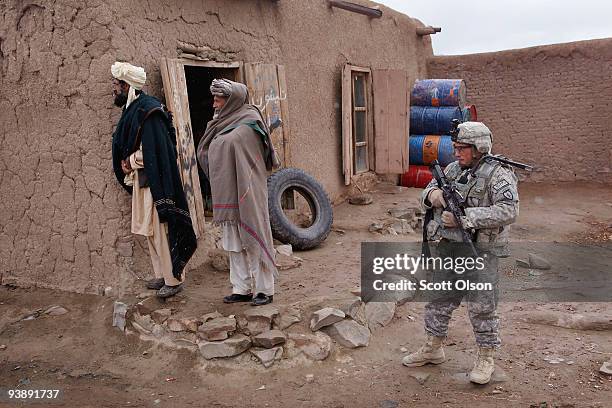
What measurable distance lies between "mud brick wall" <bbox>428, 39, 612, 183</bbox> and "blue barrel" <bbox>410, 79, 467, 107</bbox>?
5.87ft

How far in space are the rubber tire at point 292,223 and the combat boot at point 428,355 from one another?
88.3 inches

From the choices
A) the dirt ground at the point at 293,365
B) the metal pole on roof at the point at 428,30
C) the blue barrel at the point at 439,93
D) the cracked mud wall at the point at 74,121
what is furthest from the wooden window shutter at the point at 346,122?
the metal pole on roof at the point at 428,30

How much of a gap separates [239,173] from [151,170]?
67 cm

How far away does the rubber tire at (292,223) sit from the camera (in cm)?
566

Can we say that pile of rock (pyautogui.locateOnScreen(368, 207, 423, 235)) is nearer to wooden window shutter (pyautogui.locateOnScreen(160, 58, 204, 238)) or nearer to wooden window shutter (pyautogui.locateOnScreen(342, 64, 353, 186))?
wooden window shutter (pyautogui.locateOnScreen(342, 64, 353, 186))

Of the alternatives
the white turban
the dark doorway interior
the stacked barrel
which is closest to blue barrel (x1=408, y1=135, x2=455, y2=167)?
the stacked barrel

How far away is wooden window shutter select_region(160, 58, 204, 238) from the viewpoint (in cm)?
461

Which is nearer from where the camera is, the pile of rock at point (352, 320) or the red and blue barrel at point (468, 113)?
the pile of rock at point (352, 320)

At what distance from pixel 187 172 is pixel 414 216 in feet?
12.6

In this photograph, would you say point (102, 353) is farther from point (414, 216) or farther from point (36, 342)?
point (414, 216)

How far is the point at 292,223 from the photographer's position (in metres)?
5.94

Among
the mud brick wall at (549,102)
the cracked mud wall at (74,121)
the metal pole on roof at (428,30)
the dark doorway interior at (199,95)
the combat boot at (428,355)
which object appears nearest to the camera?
the combat boot at (428,355)

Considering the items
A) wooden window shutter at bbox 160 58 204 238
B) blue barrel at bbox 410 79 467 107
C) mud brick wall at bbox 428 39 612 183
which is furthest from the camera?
mud brick wall at bbox 428 39 612 183

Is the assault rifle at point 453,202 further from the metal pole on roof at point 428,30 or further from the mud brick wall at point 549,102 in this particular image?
the mud brick wall at point 549,102
